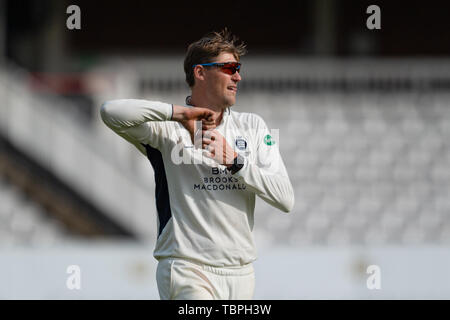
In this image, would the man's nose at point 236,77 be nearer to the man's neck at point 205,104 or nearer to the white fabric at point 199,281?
the man's neck at point 205,104

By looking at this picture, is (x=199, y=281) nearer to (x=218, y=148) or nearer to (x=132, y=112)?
(x=218, y=148)

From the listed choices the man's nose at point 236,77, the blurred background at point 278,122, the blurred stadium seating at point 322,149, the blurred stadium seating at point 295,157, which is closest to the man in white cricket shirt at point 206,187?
the man's nose at point 236,77

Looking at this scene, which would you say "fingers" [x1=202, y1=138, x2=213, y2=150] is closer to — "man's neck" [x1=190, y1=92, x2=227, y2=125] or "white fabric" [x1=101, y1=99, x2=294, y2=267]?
"white fabric" [x1=101, y1=99, x2=294, y2=267]

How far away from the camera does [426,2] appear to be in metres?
15.9

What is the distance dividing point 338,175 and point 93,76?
3963 millimetres

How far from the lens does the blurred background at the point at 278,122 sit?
39.6 feet

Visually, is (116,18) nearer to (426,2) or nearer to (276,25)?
(276,25)

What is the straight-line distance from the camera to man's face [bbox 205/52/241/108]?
3.85 metres

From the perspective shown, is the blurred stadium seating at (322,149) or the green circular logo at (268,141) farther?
the blurred stadium seating at (322,149)

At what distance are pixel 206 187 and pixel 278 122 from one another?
962 centimetres

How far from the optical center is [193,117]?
3754mm

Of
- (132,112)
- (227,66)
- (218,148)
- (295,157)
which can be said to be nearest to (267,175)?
(218,148)

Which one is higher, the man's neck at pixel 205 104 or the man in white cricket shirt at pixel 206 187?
the man's neck at pixel 205 104

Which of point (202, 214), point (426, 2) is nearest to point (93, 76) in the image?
point (426, 2)
